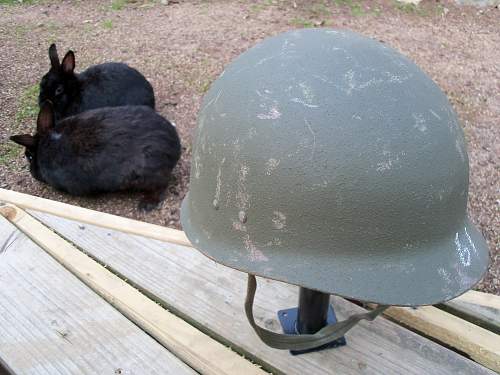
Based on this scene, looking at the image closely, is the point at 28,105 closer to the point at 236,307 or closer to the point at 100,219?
the point at 100,219

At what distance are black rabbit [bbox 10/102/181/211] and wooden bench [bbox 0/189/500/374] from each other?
102cm

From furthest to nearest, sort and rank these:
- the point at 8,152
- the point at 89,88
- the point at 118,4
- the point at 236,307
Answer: the point at 118,4
the point at 89,88
the point at 8,152
the point at 236,307

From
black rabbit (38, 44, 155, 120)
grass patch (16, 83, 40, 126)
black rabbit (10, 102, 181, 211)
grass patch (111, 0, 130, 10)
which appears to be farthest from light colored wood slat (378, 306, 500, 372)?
grass patch (111, 0, 130, 10)

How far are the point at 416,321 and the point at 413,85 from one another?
102 centimetres

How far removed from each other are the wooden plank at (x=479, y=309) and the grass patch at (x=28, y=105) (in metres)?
3.92

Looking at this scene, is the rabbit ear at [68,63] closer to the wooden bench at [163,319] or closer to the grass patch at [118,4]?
the wooden bench at [163,319]

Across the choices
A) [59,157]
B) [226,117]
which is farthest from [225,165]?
[59,157]

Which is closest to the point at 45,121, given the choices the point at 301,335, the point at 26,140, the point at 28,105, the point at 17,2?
the point at 26,140

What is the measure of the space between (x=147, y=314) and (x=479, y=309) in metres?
1.35

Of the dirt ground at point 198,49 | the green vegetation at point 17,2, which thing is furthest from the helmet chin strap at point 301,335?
the green vegetation at point 17,2

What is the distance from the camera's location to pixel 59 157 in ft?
11.5

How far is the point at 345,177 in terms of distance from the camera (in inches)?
49.9

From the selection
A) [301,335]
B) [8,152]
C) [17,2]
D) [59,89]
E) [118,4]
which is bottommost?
[8,152]

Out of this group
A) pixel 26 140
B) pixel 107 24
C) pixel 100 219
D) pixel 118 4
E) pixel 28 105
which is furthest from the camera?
pixel 118 4
